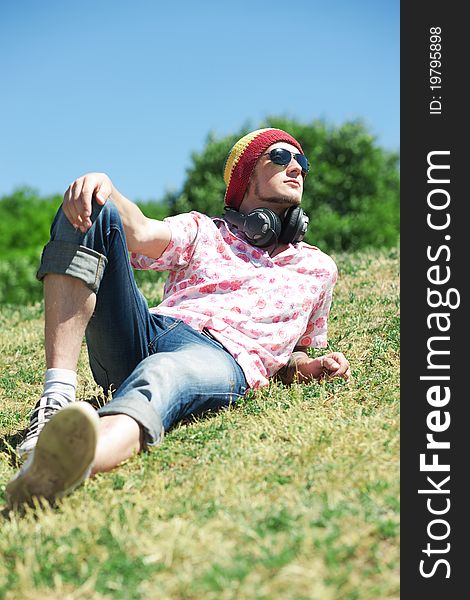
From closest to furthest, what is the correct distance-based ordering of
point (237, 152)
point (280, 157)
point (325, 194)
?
point (280, 157)
point (237, 152)
point (325, 194)

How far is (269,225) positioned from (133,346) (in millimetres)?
994

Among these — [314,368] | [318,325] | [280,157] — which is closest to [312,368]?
[314,368]

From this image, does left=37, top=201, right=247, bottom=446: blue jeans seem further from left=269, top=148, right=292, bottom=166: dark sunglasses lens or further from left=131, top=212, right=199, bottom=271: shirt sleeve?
left=269, top=148, right=292, bottom=166: dark sunglasses lens

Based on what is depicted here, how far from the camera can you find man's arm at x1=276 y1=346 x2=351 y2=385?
391cm

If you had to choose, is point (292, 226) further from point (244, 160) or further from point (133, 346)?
point (133, 346)

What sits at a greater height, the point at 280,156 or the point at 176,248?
the point at 280,156

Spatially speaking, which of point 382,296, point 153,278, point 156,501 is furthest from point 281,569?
point 153,278

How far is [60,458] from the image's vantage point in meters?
2.50

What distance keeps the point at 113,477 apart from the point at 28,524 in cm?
42

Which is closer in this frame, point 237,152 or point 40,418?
point 40,418

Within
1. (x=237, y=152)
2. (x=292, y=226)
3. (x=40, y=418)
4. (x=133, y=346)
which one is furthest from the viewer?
(x=237, y=152)

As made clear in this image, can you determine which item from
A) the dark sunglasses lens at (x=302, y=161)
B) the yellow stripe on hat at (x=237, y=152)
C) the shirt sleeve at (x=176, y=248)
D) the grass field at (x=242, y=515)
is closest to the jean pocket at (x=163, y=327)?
the shirt sleeve at (x=176, y=248)

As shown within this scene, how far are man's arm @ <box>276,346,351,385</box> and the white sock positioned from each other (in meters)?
1.25

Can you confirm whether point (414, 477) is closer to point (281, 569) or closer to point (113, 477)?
point (281, 569)
